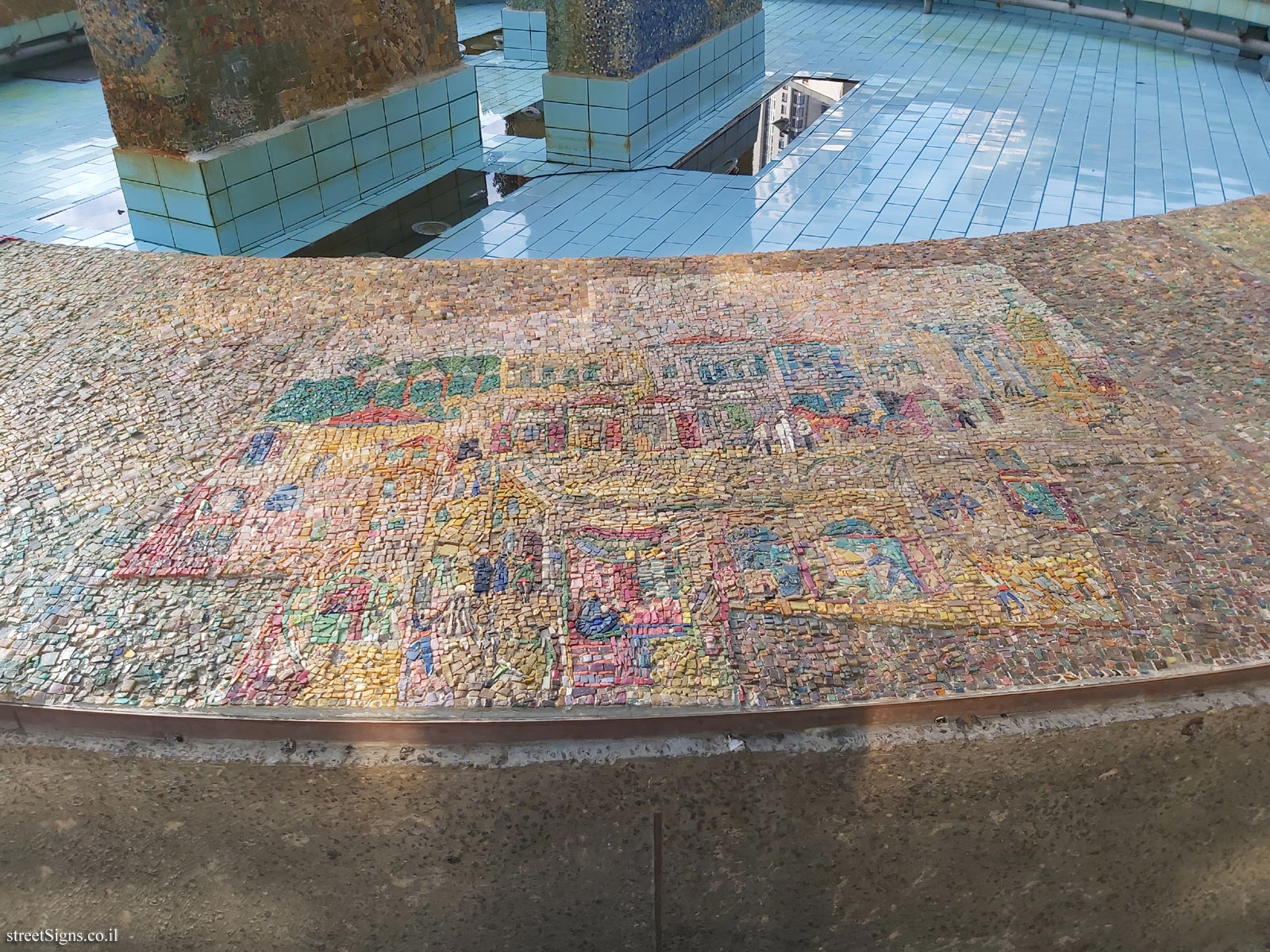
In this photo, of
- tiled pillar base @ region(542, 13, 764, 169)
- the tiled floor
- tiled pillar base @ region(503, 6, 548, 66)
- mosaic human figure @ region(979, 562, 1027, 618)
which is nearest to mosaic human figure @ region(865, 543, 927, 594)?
mosaic human figure @ region(979, 562, 1027, 618)

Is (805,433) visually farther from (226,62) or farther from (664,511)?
(226,62)

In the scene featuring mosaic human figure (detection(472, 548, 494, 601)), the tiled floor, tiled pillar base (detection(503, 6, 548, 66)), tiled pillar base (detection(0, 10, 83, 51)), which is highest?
tiled pillar base (detection(0, 10, 83, 51))

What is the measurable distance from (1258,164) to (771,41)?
4426 mm

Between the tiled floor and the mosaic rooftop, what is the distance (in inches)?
67.3

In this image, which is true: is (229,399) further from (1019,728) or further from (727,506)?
(1019,728)

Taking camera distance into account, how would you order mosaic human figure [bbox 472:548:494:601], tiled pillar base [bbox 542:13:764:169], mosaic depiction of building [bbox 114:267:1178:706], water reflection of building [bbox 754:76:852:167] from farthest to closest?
water reflection of building [bbox 754:76:852:167] → tiled pillar base [bbox 542:13:764:169] → mosaic human figure [bbox 472:548:494:601] → mosaic depiction of building [bbox 114:267:1178:706]

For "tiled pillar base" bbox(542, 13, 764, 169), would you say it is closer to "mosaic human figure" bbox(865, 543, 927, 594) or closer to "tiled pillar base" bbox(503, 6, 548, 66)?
"tiled pillar base" bbox(503, 6, 548, 66)

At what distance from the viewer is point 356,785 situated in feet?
5.36

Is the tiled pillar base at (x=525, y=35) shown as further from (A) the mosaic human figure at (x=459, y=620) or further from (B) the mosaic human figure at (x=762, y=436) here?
(A) the mosaic human figure at (x=459, y=620)

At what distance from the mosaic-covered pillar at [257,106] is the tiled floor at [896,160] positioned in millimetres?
543

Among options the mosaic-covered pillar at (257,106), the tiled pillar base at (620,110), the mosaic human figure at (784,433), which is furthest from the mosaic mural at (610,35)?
the mosaic human figure at (784,433)

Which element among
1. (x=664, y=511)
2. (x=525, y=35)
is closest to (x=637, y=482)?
(x=664, y=511)

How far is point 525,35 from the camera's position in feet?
25.8

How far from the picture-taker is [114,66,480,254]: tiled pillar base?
441 cm
